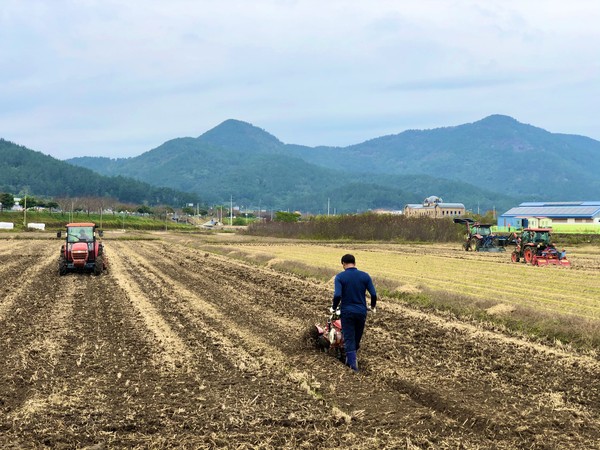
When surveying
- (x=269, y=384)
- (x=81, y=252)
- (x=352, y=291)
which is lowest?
(x=269, y=384)

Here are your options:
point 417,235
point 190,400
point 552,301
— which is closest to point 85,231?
point 552,301

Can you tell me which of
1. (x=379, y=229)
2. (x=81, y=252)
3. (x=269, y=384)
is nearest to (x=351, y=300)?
(x=269, y=384)

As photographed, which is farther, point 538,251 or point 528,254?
point 528,254

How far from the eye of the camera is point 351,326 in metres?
12.1

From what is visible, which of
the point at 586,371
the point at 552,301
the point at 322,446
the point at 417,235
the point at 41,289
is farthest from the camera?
A: the point at 417,235

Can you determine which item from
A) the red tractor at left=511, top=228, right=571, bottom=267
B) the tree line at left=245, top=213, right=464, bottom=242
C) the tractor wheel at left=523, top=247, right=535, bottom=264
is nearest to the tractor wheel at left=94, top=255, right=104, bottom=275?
the red tractor at left=511, top=228, right=571, bottom=267

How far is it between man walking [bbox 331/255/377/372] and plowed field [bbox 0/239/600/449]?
0.53 metres

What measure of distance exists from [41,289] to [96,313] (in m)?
7.04

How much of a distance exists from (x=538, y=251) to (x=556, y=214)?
93.6 meters

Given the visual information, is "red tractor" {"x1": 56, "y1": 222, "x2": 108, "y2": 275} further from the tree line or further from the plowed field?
the tree line

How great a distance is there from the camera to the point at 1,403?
32.6 feet

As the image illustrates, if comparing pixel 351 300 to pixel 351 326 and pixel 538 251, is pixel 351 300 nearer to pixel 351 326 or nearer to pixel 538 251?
Result: pixel 351 326

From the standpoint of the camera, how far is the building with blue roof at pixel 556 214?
390 feet

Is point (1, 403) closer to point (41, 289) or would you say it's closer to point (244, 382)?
point (244, 382)
